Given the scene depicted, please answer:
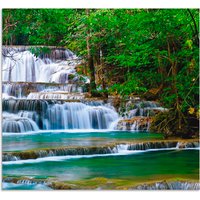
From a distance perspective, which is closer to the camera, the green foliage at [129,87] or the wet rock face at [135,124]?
the green foliage at [129,87]

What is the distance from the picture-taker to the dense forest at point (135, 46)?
6820mm

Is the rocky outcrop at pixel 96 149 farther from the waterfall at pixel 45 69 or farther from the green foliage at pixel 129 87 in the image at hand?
the waterfall at pixel 45 69

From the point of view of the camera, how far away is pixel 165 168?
20.3 feet

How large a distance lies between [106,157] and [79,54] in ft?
8.18

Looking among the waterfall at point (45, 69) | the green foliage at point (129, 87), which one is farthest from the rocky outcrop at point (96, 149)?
the waterfall at point (45, 69)

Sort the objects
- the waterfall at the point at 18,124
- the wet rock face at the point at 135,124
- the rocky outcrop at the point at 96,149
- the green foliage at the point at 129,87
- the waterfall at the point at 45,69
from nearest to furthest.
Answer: the rocky outcrop at the point at 96,149 < the waterfall at the point at 18,124 < the green foliage at the point at 129,87 < the wet rock face at the point at 135,124 < the waterfall at the point at 45,69

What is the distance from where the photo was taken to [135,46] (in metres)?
7.80

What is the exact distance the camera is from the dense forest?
6.82m
